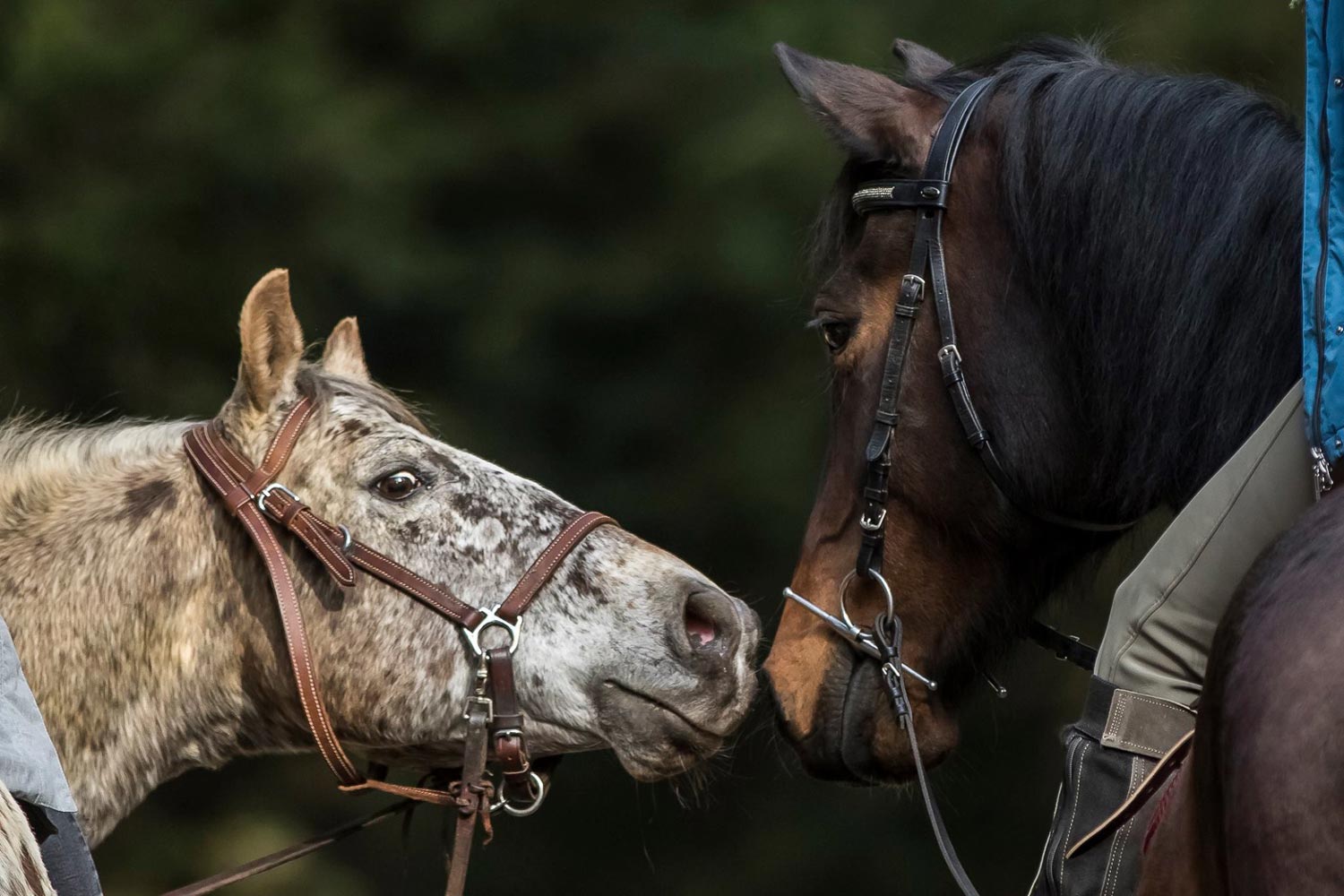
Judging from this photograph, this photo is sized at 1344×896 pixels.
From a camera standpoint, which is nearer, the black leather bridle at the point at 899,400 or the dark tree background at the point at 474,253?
the black leather bridle at the point at 899,400

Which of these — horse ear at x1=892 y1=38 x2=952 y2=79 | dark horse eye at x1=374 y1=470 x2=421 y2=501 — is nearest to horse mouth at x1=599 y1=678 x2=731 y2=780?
dark horse eye at x1=374 y1=470 x2=421 y2=501

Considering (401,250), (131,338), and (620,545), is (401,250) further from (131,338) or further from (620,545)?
(620,545)

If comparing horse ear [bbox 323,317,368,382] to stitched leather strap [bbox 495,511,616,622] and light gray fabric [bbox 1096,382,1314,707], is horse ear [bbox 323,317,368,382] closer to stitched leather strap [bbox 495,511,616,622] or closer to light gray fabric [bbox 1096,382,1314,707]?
stitched leather strap [bbox 495,511,616,622]

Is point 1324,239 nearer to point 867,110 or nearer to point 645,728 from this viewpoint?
point 867,110

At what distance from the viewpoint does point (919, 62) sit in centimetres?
240

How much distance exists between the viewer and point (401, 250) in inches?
182

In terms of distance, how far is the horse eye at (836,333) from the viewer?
7.13 ft

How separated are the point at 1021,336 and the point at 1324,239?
1.92 ft

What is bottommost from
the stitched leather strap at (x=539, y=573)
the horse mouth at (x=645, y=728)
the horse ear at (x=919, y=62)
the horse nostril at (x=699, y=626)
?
the horse mouth at (x=645, y=728)

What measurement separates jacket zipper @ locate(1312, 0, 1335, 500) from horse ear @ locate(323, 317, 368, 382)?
1.55 meters

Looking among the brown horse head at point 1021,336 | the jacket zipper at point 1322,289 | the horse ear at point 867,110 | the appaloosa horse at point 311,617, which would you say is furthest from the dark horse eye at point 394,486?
the jacket zipper at point 1322,289

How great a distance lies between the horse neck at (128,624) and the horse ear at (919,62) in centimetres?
126

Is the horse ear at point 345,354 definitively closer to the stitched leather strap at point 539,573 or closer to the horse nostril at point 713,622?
the stitched leather strap at point 539,573

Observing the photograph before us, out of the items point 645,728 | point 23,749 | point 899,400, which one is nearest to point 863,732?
point 645,728
